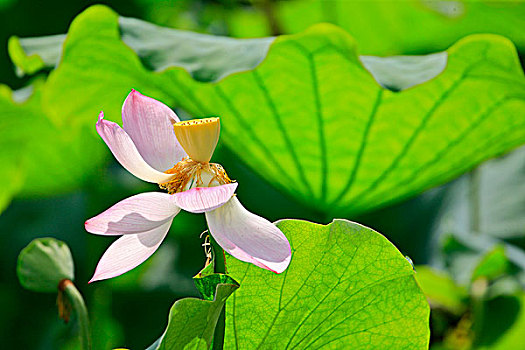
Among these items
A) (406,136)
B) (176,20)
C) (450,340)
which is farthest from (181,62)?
(176,20)

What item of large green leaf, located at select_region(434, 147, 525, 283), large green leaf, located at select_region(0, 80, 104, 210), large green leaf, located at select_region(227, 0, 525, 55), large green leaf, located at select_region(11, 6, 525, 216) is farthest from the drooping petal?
large green leaf, located at select_region(227, 0, 525, 55)

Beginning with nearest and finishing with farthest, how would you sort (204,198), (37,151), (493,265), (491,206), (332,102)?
(204,198) → (332,102) → (493,265) → (37,151) → (491,206)

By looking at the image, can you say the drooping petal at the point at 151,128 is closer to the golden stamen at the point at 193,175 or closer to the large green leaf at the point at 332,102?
the golden stamen at the point at 193,175

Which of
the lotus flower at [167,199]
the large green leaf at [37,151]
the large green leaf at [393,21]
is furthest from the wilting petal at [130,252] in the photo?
the large green leaf at [393,21]

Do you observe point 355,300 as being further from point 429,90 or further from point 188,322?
point 429,90

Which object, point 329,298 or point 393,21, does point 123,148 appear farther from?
point 393,21

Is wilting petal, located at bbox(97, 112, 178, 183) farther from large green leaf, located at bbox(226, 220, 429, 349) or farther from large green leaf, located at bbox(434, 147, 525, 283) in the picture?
large green leaf, located at bbox(434, 147, 525, 283)

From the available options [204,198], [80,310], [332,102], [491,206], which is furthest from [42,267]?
[491,206]
